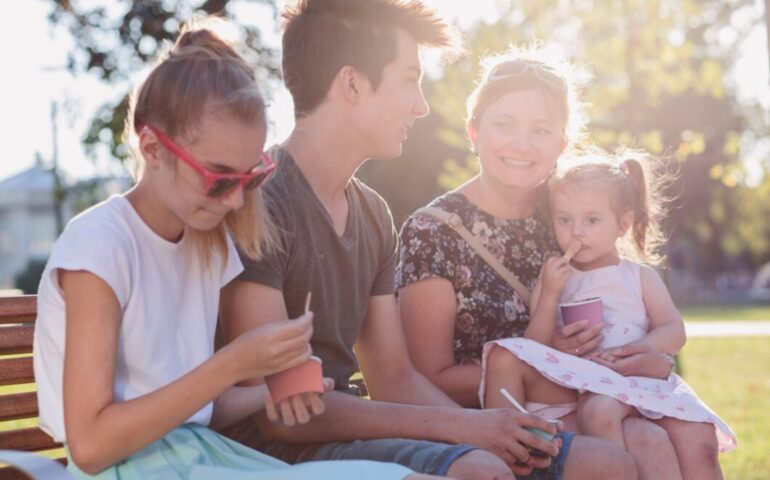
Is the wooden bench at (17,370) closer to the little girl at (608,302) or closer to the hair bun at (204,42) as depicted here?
the hair bun at (204,42)

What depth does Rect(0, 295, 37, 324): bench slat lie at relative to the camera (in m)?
3.30

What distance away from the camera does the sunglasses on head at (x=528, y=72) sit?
13.2 ft

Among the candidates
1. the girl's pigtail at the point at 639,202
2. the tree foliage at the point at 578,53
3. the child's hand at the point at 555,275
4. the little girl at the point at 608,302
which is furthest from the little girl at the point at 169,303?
the tree foliage at the point at 578,53

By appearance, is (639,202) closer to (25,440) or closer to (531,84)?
(531,84)

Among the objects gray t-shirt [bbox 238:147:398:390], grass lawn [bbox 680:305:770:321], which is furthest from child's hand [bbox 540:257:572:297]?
grass lawn [bbox 680:305:770:321]

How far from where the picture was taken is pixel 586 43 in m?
13.8

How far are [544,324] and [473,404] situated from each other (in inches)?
14.8

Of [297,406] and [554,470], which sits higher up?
[297,406]

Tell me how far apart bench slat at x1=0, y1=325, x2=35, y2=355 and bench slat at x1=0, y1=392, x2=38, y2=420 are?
5.2 inches

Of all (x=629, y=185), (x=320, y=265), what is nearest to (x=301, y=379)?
(x=320, y=265)

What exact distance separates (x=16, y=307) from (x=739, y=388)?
10004 millimetres

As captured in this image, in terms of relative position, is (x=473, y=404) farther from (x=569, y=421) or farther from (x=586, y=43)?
(x=586, y=43)

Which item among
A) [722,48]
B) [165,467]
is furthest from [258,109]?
[722,48]

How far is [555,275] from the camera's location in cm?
377
